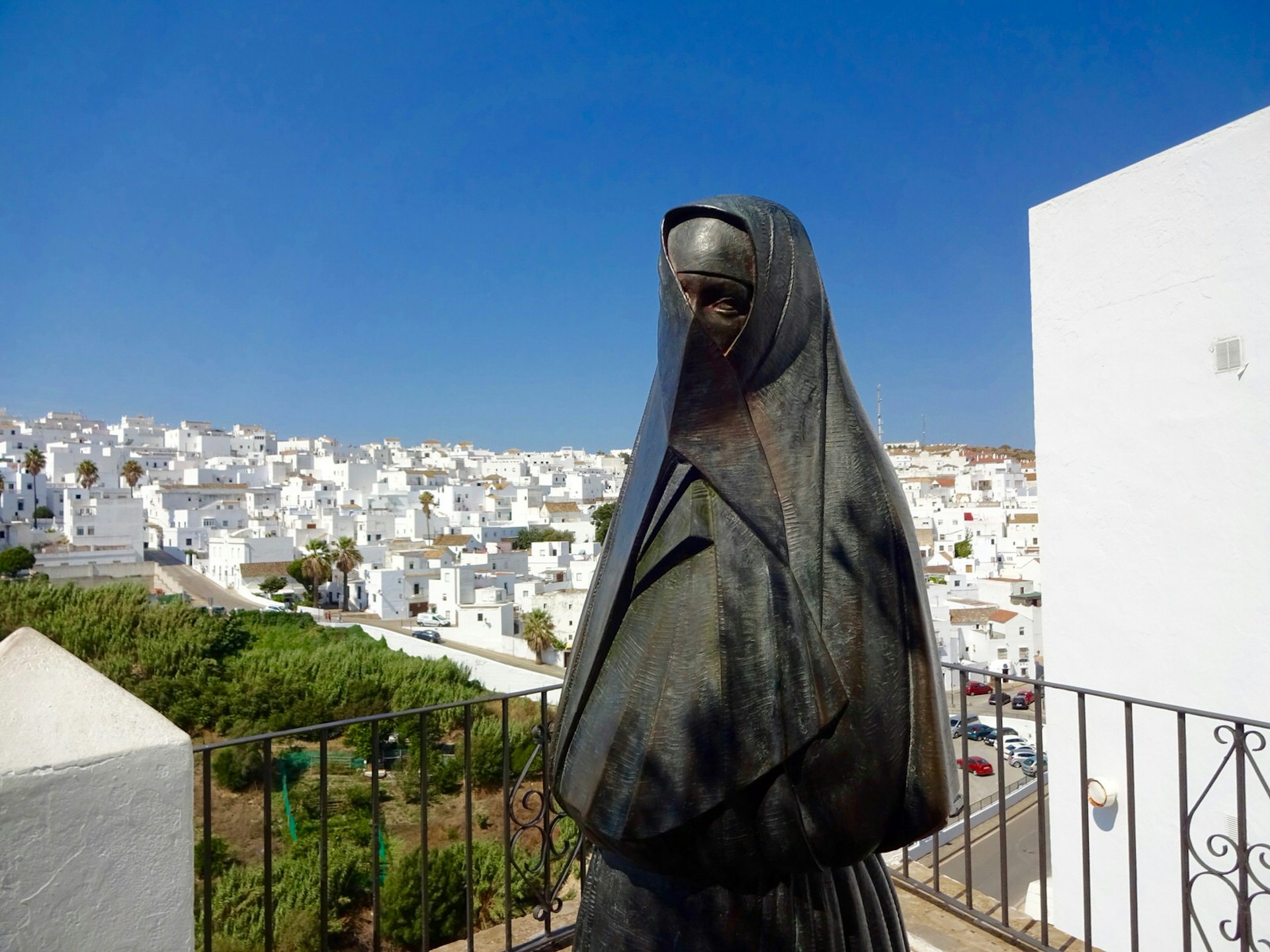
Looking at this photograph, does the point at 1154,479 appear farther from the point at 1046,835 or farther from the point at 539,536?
the point at 539,536

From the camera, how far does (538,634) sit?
32.5 m

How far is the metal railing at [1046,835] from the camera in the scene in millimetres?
2570

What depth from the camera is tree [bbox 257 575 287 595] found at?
43.2 metres

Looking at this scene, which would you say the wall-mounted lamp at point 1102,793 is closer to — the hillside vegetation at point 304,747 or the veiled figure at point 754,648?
the veiled figure at point 754,648

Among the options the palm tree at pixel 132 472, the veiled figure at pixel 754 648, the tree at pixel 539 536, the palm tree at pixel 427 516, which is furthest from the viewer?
the palm tree at pixel 132 472

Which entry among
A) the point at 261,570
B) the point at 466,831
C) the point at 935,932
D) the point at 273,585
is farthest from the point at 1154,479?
the point at 261,570

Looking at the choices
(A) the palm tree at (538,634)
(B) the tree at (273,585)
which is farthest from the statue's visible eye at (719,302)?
(B) the tree at (273,585)

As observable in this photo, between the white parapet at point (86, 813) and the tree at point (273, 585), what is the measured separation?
4415cm

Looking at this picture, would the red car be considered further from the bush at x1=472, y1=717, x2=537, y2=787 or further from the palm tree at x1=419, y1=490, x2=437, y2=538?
the palm tree at x1=419, y1=490, x2=437, y2=538

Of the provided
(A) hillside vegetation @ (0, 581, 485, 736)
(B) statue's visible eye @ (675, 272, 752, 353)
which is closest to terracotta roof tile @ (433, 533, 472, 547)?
(A) hillside vegetation @ (0, 581, 485, 736)

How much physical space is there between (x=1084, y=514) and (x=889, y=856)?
7.49ft

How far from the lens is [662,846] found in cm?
141

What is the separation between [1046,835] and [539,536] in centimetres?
5061

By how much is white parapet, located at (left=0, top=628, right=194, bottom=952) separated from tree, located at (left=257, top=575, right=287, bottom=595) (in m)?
44.2
